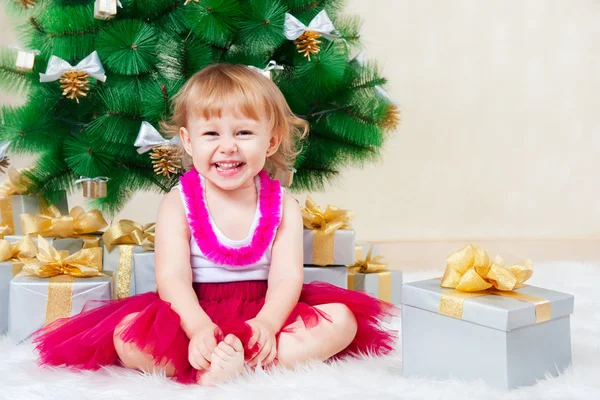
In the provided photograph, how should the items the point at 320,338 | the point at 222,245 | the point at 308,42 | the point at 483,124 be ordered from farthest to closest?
the point at 483,124 < the point at 308,42 < the point at 222,245 < the point at 320,338

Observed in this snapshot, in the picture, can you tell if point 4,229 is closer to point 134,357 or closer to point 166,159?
point 166,159

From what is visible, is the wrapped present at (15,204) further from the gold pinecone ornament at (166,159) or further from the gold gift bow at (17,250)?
the gold pinecone ornament at (166,159)

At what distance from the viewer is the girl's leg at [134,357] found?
97cm

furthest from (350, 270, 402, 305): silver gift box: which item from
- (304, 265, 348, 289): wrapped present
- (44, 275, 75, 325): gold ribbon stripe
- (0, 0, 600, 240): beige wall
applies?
(0, 0, 600, 240): beige wall

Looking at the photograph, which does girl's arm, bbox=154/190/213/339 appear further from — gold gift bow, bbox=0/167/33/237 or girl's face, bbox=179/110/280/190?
gold gift bow, bbox=0/167/33/237

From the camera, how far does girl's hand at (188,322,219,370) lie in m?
0.94

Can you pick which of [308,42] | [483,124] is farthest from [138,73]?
[483,124]

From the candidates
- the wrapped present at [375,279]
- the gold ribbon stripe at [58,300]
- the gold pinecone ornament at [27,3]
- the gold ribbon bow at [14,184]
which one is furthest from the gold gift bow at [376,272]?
the gold pinecone ornament at [27,3]

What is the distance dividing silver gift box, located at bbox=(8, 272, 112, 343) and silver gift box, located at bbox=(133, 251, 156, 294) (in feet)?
0.37

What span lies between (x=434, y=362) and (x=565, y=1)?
2128 mm

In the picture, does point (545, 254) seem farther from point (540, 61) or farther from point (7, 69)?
point (7, 69)

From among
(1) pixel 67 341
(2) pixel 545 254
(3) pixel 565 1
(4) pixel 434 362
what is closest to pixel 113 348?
(1) pixel 67 341

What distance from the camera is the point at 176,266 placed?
1087 mm

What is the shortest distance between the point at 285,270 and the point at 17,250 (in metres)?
0.52
